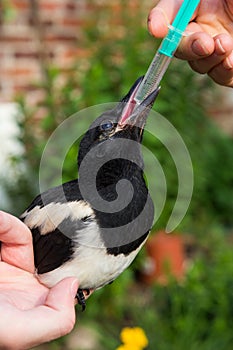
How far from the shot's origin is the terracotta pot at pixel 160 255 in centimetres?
400

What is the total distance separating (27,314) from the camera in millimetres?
1645

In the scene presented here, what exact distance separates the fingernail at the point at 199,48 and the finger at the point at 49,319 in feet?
2.31

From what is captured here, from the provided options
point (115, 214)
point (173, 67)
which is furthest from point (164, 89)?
point (115, 214)

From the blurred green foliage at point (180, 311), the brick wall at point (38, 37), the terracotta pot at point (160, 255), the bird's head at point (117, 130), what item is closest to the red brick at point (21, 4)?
the brick wall at point (38, 37)

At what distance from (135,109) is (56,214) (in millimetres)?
382

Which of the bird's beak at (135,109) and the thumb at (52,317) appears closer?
the thumb at (52,317)

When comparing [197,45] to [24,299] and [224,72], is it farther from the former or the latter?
[24,299]

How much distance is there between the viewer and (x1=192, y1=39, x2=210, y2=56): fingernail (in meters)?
1.94

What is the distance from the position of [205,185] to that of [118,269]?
8.34 feet

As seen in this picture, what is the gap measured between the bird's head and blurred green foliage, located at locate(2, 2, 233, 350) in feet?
3.67

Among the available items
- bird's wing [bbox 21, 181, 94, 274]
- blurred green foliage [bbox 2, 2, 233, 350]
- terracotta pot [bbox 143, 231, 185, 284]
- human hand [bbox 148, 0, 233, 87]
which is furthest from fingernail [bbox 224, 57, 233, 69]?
terracotta pot [bbox 143, 231, 185, 284]

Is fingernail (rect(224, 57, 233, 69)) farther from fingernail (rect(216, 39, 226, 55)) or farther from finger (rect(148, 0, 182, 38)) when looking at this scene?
finger (rect(148, 0, 182, 38))

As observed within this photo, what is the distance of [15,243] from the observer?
192 cm

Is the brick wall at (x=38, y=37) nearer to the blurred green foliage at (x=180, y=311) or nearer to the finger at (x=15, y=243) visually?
the blurred green foliage at (x=180, y=311)
